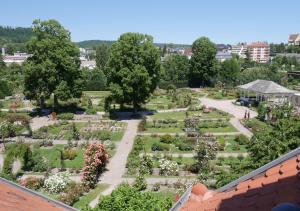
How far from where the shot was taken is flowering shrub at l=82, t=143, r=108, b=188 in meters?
24.3

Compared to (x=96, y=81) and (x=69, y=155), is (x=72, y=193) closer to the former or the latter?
(x=69, y=155)

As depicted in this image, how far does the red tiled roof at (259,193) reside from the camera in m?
4.11

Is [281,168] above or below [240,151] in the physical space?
above

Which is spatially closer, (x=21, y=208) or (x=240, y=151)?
(x=21, y=208)

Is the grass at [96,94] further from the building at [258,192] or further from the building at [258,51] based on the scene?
the building at [258,51]

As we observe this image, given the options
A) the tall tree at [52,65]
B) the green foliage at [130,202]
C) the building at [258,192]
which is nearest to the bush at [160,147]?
the green foliage at [130,202]

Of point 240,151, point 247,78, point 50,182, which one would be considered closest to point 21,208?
point 50,182

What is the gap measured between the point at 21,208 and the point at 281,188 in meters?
3.35

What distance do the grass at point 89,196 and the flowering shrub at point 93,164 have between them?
1.61 feet

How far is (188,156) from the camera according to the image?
101ft

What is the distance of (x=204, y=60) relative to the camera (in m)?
73.6

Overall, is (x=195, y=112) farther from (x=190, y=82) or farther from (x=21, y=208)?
(x=21, y=208)

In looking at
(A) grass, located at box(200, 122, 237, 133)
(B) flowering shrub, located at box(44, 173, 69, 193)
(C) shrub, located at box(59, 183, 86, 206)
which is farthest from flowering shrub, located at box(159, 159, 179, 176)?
(A) grass, located at box(200, 122, 237, 133)

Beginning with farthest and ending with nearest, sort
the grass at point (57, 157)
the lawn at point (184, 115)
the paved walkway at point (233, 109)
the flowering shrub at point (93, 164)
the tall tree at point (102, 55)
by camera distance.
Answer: the tall tree at point (102, 55) → the lawn at point (184, 115) → the paved walkway at point (233, 109) → the grass at point (57, 157) → the flowering shrub at point (93, 164)
